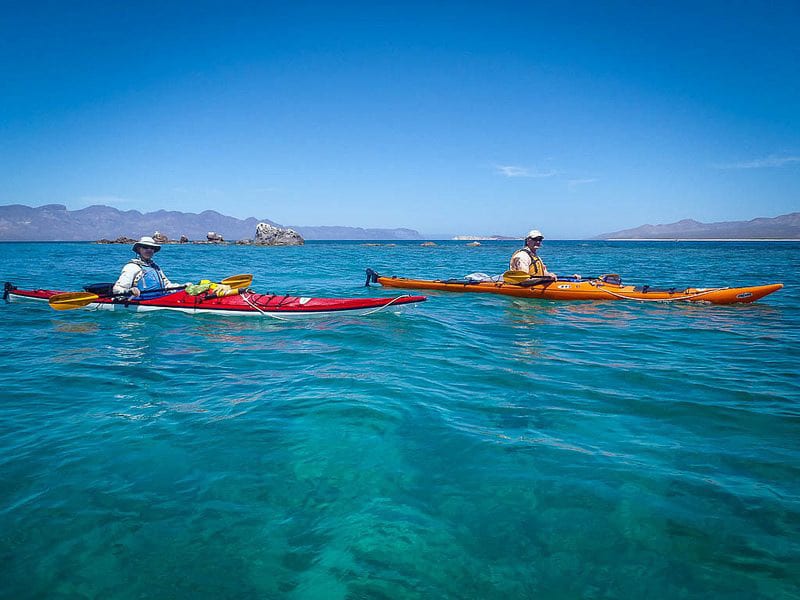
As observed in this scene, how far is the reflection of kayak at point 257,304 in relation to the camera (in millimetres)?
11852

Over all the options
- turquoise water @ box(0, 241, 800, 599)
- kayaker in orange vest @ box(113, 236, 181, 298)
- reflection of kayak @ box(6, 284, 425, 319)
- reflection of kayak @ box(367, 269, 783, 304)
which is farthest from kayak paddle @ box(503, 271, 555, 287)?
kayaker in orange vest @ box(113, 236, 181, 298)

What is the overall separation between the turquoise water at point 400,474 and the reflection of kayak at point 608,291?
6080mm

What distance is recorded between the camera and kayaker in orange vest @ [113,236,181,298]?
1209 cm

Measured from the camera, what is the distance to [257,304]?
12172mm

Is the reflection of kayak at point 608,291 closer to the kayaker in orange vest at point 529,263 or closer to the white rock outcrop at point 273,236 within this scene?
the kayaker in orange vest at point 529,263

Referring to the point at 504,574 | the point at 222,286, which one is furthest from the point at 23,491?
the point at 222,286

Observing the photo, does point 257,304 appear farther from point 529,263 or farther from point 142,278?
point 529,263

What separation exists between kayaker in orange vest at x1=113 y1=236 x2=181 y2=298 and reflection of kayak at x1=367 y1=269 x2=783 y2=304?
35.4 ft

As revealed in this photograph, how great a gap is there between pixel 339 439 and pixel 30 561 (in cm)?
290

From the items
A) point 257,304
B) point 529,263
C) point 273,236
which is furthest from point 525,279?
point 273,236

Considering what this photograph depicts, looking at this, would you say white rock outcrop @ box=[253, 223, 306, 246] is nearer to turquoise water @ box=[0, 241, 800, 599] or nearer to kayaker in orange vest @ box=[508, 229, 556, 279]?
kayaker in orange vest @ box=[508, 229, 556, 279]

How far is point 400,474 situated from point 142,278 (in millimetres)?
11076

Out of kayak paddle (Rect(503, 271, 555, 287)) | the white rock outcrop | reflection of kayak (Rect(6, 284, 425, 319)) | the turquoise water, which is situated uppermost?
the white rock outcrop

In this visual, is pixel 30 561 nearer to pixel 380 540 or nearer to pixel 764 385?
pixel 380 540
